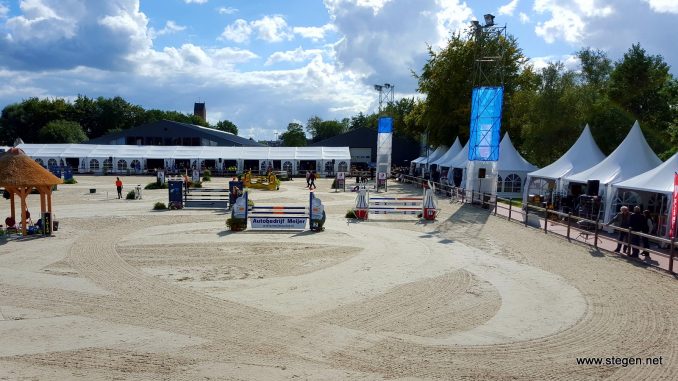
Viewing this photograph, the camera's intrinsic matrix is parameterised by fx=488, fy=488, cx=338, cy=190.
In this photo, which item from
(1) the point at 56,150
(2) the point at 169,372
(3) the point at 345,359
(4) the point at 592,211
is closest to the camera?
(2) the point at 169,372

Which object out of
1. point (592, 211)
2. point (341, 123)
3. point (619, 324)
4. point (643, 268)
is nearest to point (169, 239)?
point (619, 324)

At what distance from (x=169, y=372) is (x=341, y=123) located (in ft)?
409

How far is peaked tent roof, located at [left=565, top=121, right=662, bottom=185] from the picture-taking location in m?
18.1

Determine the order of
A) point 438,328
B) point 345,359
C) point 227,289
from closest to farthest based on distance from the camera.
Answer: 1. point 345,359
2. point 438,328
3. point 227,289

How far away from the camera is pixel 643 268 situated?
1234 centimetres

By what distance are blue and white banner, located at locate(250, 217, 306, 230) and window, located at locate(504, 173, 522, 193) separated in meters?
18.1

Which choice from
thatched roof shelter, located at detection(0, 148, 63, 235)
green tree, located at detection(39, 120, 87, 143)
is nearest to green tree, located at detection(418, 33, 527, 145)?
thatched roof shelter, located at detection(0, 148, 63, 235)

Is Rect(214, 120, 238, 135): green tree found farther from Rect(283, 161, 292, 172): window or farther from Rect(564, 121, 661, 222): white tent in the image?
Rect(564, 121, 661, 222): white tent

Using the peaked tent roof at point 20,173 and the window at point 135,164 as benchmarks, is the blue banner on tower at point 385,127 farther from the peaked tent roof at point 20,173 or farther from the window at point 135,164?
the window at point 135,164

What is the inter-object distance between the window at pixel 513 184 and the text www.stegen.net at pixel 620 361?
24881 mm

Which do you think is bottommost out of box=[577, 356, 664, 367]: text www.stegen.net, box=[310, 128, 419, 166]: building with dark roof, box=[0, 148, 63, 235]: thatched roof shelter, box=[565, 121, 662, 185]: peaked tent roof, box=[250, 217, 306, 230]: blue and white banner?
box=[577, 356, 664, 367]: text www.stegen.net

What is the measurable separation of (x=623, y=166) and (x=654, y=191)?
346cm

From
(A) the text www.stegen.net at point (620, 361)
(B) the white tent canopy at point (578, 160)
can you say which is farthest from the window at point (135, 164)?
(A) the text www.stegen.net at point (620, 361)

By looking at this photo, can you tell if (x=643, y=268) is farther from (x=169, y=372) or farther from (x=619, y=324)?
(x=169, y=372)
